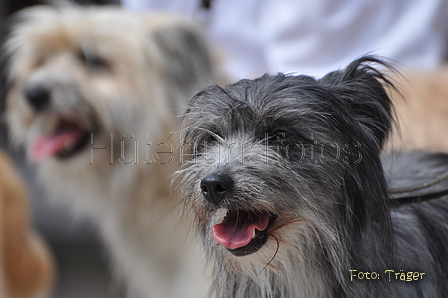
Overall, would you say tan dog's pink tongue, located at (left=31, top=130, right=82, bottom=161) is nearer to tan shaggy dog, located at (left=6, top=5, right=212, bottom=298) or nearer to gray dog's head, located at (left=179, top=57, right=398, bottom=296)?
tan shaggy dog, located at (left=6, top=5, right=212, bottom=298)

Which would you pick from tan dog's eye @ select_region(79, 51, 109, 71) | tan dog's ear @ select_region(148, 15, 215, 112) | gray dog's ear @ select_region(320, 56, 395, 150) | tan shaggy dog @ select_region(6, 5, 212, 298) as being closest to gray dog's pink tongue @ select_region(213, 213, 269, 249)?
gray dog's ear @ select_region(320, 56, 395, 150)

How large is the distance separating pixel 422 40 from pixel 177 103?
1055mm

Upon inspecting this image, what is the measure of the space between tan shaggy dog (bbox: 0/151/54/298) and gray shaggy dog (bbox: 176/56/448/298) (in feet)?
4.39

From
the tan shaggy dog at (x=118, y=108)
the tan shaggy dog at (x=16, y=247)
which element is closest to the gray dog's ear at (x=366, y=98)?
the tan shaggy dog at (x=118, y=108)

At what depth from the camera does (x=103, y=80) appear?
1758mm

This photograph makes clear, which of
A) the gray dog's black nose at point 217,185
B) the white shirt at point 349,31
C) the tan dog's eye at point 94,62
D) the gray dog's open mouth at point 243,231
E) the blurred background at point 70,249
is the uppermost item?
the white shirt at point 349,31

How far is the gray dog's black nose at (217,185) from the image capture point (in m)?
0.71

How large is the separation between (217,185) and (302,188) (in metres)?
0.14

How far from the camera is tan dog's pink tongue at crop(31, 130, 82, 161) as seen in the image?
5.68ft

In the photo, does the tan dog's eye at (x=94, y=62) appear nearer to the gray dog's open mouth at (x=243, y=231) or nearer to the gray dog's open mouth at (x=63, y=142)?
the gray dog's open mouth at (x=63, y=142)

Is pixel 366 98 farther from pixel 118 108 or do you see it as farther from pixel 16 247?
pixel 16 247

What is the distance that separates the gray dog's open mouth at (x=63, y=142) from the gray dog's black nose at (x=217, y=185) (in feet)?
3.81

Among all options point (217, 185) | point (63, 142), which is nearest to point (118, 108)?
point (63, 142)

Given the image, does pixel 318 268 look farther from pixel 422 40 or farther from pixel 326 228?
pixel 422 40
